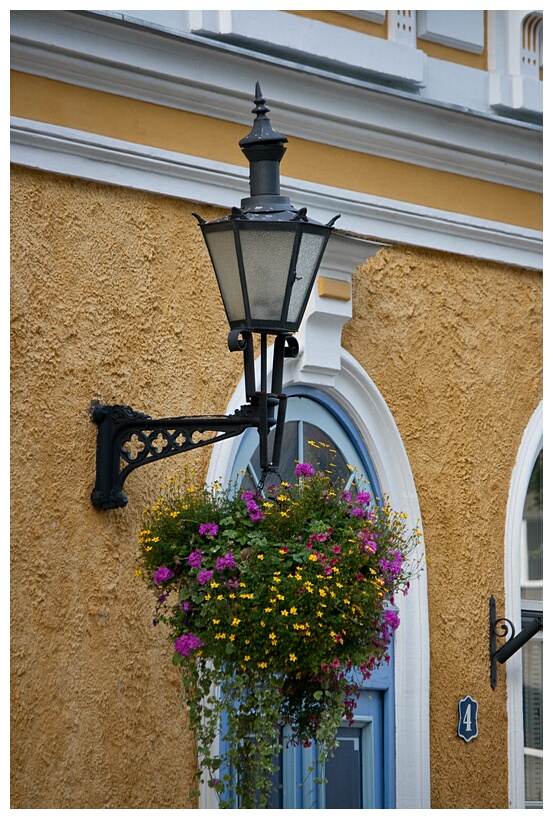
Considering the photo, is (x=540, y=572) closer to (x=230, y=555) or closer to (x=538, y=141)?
(x=538, y=141)

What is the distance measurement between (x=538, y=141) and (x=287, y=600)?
333 cm

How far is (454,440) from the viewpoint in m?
6.73

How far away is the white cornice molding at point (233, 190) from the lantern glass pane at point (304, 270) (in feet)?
3.93

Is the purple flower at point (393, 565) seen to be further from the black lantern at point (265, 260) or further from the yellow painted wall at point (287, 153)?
the yellow painted wall at point (287, 153)

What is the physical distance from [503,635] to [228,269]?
2731mm

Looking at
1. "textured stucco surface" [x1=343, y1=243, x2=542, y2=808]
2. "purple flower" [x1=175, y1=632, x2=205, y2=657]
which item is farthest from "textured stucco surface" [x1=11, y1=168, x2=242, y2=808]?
"textured stucco surface" [x1=343, y1=243, x2=542, y2=808]

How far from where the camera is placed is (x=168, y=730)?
219 inches

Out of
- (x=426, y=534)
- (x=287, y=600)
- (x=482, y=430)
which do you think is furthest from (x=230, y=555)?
(x=482, y=430)

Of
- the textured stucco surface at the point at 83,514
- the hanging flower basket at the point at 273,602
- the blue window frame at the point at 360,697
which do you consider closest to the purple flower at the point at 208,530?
the hanging flower basket at the point at 273,602

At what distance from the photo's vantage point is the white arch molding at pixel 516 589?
672 centimetres

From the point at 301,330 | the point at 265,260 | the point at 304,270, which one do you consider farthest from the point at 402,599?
the point at 265,260

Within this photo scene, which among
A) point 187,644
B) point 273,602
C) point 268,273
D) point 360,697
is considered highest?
point 268,273

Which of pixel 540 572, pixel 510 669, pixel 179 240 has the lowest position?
pixel 510 669

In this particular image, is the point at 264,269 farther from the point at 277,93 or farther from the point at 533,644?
the point at 533,644
